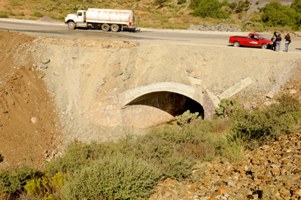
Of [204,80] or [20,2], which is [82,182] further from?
[20,2]

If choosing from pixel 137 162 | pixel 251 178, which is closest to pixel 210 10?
pixel 137 162

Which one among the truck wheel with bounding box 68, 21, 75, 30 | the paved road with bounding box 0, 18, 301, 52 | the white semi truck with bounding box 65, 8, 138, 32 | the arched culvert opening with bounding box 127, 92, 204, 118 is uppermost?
the white semi truck with bounding box 65, 8, 138, 32

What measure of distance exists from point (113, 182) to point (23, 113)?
1597 cm

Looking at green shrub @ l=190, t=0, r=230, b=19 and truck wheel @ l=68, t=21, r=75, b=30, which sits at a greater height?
green shrub @ l=190, t=0, r=230, b=19

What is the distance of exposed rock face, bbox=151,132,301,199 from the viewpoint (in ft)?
29.0

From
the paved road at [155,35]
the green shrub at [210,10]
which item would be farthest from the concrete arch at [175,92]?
the green shrub at [210,10]

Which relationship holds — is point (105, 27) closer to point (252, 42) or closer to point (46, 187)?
point (252, 42)

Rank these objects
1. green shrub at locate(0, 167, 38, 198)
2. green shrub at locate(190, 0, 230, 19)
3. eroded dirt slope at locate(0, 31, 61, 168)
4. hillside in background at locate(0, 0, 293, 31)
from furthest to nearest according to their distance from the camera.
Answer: green shrub at locate(190, 0, 230, 19)
hillside in background at locate(0, 0, 293, 31)
eroded dirt slope at locate(0, 31, 61, 168)
green shrub at locate(0, 167, 38, 198)

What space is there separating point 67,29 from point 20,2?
25.4 m

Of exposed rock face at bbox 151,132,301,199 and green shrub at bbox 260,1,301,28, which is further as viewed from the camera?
green shrub at bbox 260,1,301,28

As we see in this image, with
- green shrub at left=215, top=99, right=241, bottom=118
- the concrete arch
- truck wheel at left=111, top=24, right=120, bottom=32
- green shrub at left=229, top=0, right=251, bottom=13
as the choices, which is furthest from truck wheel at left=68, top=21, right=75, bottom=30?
green shrub at left=229, top=0, right=251, bottom=13

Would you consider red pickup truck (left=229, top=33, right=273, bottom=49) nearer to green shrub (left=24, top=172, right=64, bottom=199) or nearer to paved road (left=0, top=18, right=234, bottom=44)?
paved road (left=0, top=18, right=234, bottom=44)

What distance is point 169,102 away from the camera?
27.0 metres

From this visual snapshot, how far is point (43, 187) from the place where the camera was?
459 inches
